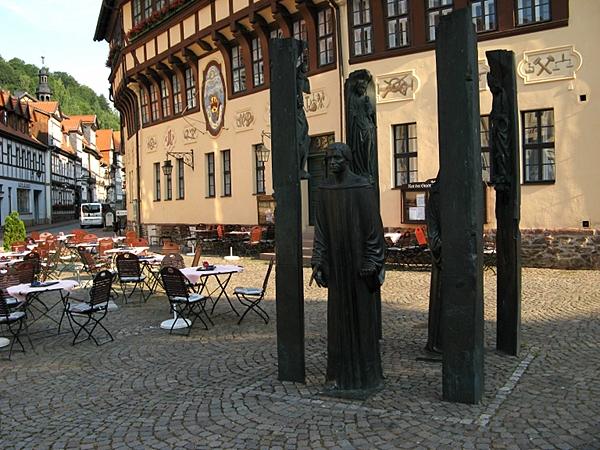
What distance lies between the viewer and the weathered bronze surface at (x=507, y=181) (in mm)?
6734

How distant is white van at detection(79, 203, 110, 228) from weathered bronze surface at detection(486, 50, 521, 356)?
44.5 meters

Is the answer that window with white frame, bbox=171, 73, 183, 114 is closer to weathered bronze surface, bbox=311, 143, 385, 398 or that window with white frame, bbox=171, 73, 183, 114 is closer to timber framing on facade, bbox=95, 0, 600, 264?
timber framing on facade, bbox=95, 0, 600, 264

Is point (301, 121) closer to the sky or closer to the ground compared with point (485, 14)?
closer to the ground

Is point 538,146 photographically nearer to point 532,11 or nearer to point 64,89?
point 532,11

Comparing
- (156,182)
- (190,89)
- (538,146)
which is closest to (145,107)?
(156,182)

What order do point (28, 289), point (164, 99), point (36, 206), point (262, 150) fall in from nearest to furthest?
point (28, 289) → point (262, 150) → point (164, 99) → point (36, 206)

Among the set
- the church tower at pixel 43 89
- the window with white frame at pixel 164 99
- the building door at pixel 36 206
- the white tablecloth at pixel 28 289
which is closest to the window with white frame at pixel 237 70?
the window with white frame at pixel 164 99

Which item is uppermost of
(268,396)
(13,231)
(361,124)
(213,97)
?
(213,97)

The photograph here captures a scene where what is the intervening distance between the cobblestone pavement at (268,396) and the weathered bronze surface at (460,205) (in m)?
0.39

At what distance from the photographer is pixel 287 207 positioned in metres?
5.91

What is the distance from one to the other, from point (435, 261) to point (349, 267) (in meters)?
1.57

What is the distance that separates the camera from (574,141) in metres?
14.4

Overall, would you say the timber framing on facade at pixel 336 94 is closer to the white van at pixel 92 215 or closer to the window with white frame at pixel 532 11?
the window with white frame at pixel 532 11

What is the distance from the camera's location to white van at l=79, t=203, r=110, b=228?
48188 mm
